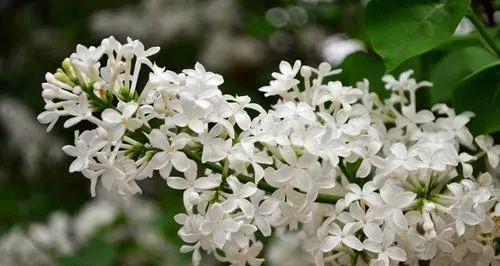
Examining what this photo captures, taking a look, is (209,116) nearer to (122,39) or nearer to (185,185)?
(185,185)

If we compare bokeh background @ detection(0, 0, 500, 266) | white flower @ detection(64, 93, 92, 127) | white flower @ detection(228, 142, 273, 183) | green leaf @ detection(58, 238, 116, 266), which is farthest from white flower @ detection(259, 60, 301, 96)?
bokeh background @ detection(0, 0, 500, 266)

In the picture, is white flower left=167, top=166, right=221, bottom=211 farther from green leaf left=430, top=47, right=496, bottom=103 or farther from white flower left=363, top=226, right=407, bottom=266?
green leaf left=430, top=47, right=496, bottom=103

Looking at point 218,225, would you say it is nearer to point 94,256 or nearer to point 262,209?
point 262,209

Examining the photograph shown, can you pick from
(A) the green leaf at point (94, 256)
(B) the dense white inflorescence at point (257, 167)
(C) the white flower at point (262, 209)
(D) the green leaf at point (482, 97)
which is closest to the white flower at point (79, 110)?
(B) the dense white inflorescence at point (257, 167)

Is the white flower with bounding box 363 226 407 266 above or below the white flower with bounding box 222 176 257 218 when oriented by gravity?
below

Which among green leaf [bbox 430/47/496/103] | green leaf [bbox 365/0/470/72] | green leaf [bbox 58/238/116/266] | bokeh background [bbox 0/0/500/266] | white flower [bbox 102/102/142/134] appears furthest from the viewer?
bokeh background [bbox 0/0/500/266]

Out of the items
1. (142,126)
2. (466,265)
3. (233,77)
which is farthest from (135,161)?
(233,77)
